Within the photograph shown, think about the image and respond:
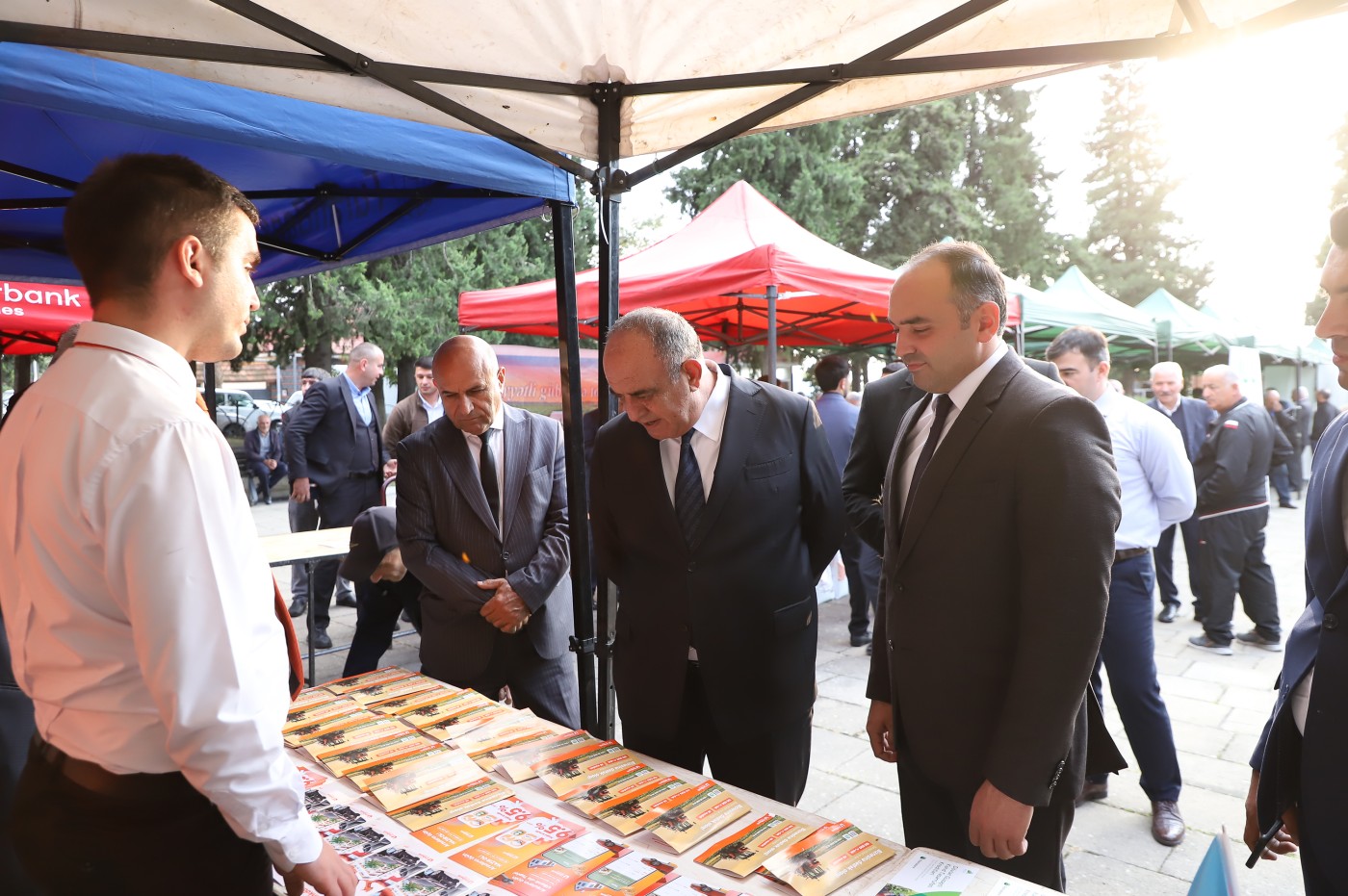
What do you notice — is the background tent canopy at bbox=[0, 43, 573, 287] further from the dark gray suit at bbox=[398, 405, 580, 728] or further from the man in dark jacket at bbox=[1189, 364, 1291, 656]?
the man in dark jacket at bbox=[1189, 364, 1291, 656]

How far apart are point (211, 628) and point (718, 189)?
61.8 ft

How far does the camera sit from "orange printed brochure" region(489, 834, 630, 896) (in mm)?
1375

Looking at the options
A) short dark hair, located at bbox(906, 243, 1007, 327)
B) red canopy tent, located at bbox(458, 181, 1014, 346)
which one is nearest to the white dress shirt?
short dark hair, located at bbox(906, 243, 1007, 327)

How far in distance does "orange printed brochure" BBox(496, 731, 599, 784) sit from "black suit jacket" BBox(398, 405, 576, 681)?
86 cm

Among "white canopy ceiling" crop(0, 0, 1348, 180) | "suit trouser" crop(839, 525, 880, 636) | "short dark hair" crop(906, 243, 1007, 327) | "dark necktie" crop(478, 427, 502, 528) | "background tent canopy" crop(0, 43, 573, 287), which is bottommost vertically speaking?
"suit trouser" crop(839, 525, 880, 636)

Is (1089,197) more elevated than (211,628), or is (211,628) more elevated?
(1089,197)

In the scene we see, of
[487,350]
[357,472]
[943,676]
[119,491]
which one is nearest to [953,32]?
[943,676]

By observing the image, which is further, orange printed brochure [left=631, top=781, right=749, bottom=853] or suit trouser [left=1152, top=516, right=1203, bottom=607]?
suit trouser [left=1152, top=516, right=1203, bottom=607]

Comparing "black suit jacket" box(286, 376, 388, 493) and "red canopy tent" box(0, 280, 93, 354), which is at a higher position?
"red canopy tent" box(0, 280, 93, 354)

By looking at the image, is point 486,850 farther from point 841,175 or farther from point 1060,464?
point 841,175

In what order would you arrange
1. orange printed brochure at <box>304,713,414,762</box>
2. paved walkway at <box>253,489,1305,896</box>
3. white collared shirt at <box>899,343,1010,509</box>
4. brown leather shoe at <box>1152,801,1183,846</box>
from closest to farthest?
white collared shirt at <box>899,343,1010,509</box>
orange printed brochure at <box>304,713,414,762</box>
paved walkway at <box>253,489,1305,896</box>
brown leather shoe at <box>1152,801,1183,846</box>

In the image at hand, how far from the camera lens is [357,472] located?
20.2 feet

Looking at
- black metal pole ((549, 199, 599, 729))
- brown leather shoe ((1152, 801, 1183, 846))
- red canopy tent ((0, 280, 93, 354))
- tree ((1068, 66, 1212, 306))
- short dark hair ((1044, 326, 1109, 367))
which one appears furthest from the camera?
tree ((1068, 66, 1212, 306))

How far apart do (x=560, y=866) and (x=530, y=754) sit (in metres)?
0.49
